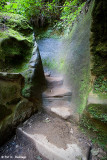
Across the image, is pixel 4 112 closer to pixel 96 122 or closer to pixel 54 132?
pixel 54 132

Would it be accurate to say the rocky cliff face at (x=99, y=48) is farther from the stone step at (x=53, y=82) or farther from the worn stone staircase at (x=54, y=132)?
the stone step at (x=53, y=82)

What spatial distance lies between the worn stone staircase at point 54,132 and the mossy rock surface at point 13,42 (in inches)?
52.2

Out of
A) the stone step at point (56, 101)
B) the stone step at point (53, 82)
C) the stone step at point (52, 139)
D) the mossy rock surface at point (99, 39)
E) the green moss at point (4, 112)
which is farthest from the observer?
the stone step at point (53, 82)

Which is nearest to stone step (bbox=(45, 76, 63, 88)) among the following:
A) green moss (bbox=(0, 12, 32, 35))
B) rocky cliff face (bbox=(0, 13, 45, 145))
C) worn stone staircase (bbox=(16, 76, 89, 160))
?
rocky cliff face (bbox=(0, 13, 45, 145))

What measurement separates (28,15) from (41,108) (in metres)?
4.76

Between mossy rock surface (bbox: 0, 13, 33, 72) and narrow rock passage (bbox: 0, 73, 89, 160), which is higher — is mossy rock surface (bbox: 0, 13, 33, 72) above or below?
above

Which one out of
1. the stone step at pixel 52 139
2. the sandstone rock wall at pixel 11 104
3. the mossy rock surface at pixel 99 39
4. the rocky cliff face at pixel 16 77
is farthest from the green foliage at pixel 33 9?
the stone step at pixel 52 139

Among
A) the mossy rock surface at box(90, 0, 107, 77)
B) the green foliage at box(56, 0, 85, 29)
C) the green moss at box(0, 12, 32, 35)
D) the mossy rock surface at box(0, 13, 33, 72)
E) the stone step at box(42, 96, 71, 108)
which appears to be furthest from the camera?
the green foliage at box(56, 0, 85, 29)

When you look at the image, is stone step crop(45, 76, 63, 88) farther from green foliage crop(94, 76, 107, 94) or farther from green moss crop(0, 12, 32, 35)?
green moss crop(0, 12, 32, 35)

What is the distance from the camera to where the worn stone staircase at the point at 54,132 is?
160 cm

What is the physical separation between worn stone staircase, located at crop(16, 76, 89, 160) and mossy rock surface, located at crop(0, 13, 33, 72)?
1326 mm

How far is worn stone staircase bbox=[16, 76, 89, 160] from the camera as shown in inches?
63.1

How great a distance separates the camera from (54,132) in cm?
198

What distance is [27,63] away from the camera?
257 cm
